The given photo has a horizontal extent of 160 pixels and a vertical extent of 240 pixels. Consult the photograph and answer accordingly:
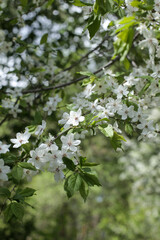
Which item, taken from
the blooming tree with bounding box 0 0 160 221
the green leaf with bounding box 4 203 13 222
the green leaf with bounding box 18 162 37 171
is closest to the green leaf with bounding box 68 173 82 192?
the blooming tree with bounding box 0 0 160 221

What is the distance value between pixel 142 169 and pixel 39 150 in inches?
220

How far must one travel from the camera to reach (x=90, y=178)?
4.08 feet

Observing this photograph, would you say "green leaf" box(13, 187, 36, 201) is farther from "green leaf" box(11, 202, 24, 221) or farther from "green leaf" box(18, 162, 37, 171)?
"green leaf" box(18, 162, 37, 171)

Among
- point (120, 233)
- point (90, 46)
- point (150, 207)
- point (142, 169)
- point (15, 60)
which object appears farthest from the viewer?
point (142, 169)

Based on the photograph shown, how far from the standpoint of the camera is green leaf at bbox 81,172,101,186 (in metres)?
1.22

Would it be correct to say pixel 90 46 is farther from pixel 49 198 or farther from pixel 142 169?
pixel 49 198

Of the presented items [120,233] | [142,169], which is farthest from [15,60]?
[142,169]

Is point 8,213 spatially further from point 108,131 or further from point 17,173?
point 108,131

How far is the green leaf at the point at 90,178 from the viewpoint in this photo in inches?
48.2

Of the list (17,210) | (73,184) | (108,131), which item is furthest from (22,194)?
(108,131)

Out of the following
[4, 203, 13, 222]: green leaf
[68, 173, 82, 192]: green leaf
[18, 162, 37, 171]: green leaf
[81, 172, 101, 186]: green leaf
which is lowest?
[4, 203, 13, 222]: green leaf

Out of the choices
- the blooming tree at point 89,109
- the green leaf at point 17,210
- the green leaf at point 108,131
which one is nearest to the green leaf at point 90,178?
the blooming tree at point 89,109

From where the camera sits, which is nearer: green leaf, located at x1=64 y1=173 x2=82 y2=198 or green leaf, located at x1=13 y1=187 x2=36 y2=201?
green leaf, located at x1=64 y1=173 x2=82 y2=198

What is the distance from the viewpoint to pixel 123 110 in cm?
155
